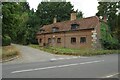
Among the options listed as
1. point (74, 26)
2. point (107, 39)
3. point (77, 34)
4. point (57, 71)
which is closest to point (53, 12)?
point (74, 26)

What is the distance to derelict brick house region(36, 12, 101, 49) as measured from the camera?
148 feet

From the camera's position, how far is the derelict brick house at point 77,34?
45.0 meters

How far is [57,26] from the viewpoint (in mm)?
57656

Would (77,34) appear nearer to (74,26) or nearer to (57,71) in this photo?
(74,26)

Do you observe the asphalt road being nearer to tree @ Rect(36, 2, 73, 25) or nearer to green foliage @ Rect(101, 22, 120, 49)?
green foliage @ Rect(101, 22, 120, 49)

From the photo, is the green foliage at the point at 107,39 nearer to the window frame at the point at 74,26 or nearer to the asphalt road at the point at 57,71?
the window frame at the point at 74,26

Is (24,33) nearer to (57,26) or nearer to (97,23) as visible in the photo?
(57,26)

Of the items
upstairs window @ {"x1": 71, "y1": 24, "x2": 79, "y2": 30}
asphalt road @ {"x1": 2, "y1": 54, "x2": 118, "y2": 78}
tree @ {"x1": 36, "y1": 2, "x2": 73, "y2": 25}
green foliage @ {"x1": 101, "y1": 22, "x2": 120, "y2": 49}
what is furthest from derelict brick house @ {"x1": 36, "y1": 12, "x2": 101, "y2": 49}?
asphalt road @ {"x1": 2, "y1": 54, "x2": 118, "y2": 78}

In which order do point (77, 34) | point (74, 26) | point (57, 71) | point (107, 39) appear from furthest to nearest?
point (74, 26)
point (77, 34)
point (107, 39)
point (57, 71)

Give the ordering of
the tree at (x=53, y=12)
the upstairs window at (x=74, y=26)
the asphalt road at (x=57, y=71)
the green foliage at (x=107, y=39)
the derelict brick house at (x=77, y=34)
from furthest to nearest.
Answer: the tree at (x=53, y=12) → the upstairs window at (x=74, y=26) → the green foliage at (x=107, y=39) → the derelict brick house at (x=77, y=34) → the asphalt road at (x=57, y=71)

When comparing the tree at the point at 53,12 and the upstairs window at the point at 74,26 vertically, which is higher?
the tree at the point at 53,12

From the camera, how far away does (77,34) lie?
159ft

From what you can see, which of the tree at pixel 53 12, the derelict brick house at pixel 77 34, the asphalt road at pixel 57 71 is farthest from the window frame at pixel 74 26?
the asphalt road at pixel 57 71

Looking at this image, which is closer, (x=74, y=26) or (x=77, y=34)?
(x=77, y=34)
